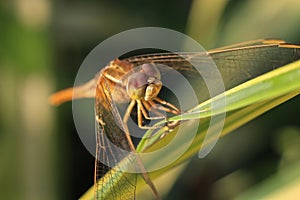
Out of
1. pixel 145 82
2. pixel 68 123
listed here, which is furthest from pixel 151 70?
pixel 68 123

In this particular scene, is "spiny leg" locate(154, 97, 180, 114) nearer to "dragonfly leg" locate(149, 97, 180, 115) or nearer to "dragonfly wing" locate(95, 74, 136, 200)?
"dragonfly leg" locate(149, 97, 180, 115)

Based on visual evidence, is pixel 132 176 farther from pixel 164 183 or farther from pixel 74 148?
pixel 74 148

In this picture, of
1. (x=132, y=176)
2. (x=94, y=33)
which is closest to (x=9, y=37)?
(x=94, y=33)

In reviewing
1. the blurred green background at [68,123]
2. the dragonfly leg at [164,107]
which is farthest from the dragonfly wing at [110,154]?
the blurred green background at [68,123]

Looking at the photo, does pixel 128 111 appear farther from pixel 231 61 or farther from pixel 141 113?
pixel 231 61

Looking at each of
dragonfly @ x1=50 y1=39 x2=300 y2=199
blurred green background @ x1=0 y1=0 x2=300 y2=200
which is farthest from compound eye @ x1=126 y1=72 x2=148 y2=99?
blurred green background @ x1=0 y1=0 x2=300 y2=200

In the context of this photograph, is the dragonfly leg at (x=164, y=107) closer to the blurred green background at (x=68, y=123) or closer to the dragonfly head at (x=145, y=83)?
the dragonfly head at (x=145, y=83)
